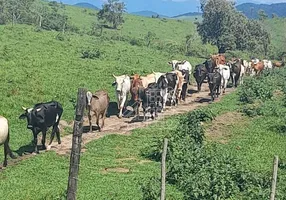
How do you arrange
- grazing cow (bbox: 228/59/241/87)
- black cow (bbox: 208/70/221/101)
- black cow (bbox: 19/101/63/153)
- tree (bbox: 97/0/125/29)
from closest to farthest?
black cow (bbox: 19/101/63/153) < black cow (bbox: 208/70/221/101) < grazing cow (bbox: 228/59/241/87) < tree (bbox: 97/0/125/29)

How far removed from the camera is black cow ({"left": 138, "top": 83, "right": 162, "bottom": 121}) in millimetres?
22375

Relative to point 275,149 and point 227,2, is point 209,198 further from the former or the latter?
point 227,2

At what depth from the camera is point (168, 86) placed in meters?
25.0

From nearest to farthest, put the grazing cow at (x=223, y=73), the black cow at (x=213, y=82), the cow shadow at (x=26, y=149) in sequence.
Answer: the cow shadow at (x=26, y=149), the black cow at (x=213, y=82), the grazing cow at (x=223, y=73)

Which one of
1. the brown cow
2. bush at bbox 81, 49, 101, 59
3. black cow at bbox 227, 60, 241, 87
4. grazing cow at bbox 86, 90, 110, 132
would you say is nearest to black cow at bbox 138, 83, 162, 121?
grazing cow at bbox 86, 90, 110, 132

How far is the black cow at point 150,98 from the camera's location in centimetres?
2238

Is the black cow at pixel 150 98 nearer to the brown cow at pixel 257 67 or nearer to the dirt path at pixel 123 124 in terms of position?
the dirt path at pixel 123 124

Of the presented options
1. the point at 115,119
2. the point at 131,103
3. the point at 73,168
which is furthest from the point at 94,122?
the point at 73,168

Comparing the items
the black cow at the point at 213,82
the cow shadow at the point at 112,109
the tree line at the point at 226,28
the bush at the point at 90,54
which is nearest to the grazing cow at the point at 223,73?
the black cow at the point at 213,82

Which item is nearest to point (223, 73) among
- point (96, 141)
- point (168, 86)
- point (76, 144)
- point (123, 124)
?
point (168, 86)

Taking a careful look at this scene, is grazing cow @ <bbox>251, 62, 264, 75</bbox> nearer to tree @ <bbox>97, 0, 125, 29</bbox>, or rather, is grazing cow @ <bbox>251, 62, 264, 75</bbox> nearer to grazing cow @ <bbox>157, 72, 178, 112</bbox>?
grazing cow @ <bbox>157, 72, 178, 112</bbox>

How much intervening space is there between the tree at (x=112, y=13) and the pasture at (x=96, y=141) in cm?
2851

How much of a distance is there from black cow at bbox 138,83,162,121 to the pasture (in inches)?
37.4

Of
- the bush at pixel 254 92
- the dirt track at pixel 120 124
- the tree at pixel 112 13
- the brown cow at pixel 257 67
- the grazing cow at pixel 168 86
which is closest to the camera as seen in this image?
the dirt track at pixel 120 124
